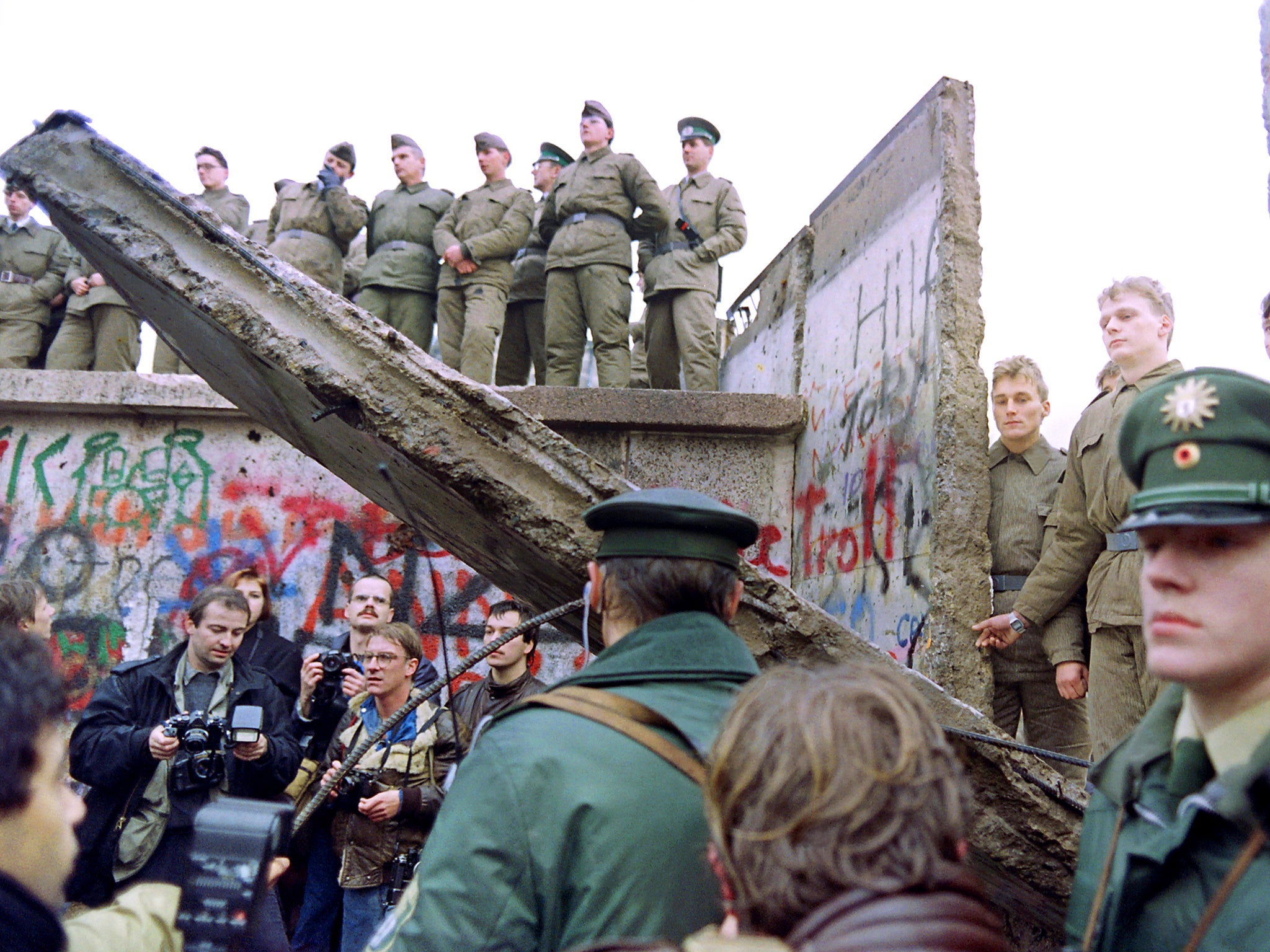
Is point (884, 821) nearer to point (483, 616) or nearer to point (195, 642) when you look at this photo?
point (195, 642)

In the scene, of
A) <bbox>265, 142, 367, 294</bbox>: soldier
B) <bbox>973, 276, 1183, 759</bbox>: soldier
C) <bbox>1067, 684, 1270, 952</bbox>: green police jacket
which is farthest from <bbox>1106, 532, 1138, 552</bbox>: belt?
<bbox>265, 142, 367, 294</bbox>: soldier

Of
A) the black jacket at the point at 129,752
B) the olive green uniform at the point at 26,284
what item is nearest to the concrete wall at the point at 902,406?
the black jacket at the point at 129,752

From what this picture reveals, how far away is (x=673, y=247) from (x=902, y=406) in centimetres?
282

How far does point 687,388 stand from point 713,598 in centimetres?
544

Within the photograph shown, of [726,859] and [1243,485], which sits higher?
[1243,485]

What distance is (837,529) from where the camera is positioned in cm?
564

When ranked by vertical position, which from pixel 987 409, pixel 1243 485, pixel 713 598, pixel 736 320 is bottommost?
pixel 713 598

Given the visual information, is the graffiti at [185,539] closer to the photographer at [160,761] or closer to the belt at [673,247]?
the belt at [673,247]

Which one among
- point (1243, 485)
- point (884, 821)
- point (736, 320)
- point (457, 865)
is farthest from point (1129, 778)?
point (736, 320)

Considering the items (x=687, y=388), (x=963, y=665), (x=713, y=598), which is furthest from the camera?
(x=687, y=388)

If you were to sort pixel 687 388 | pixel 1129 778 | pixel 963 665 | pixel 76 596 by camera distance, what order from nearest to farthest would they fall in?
pixel 1129 778, pixel 963 665, pixel 76 596, pixel 687 388

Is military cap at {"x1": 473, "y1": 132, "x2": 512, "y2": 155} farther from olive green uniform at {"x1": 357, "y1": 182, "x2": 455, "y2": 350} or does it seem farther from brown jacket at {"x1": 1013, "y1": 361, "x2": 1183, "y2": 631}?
brown jacket at {"x1": 1013, "y1": 361, "x2": 1183, "y2": 631}

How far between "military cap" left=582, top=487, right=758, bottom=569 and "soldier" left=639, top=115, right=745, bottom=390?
528 centimetres

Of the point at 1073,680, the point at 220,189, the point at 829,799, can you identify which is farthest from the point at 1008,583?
the point at 220,189
